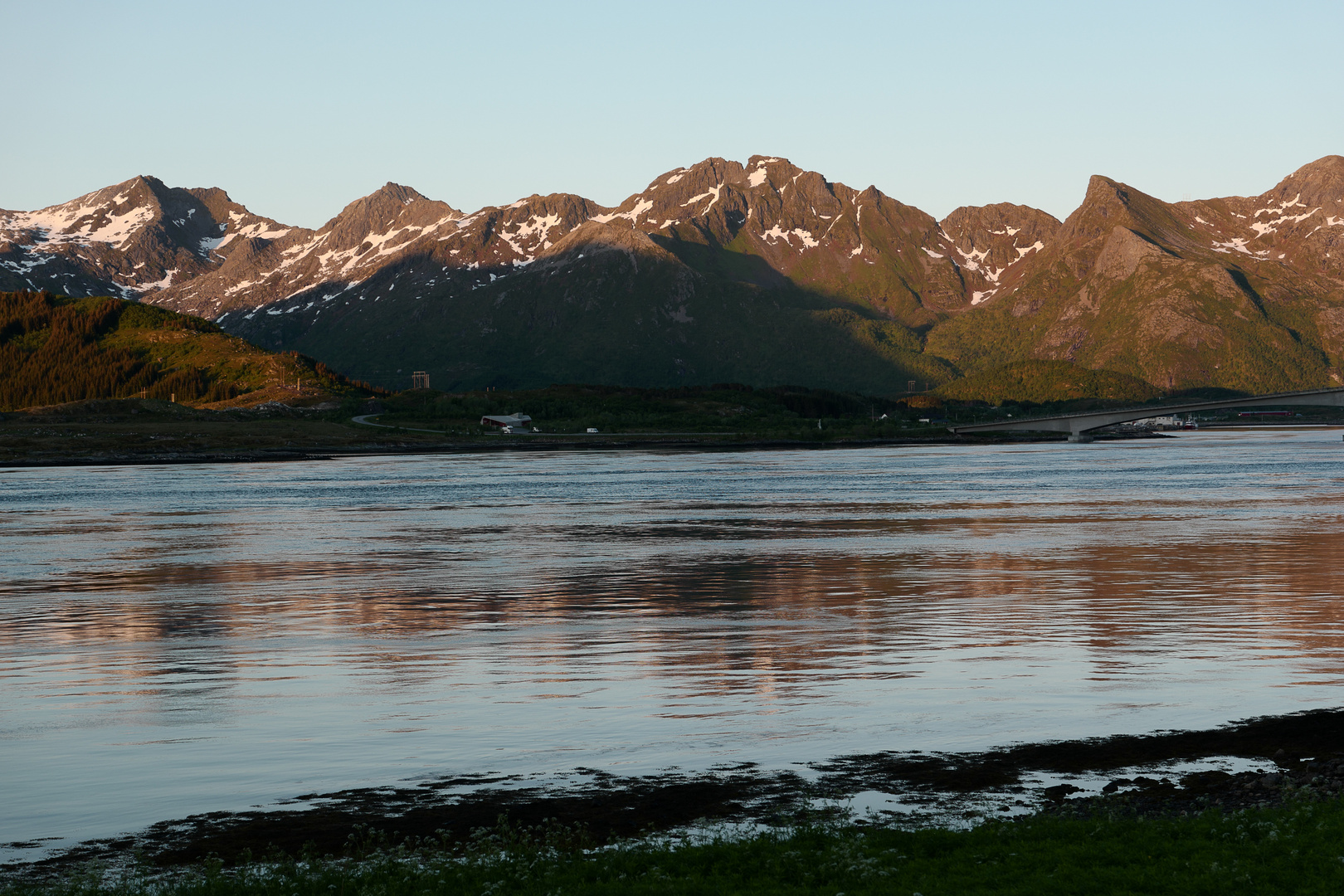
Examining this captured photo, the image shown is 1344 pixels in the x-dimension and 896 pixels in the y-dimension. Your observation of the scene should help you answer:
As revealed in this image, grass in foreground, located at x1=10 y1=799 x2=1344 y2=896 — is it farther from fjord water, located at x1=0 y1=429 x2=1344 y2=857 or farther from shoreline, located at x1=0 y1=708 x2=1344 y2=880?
fjord water, located at x1=0 y1=429 x2=1344 y2=857

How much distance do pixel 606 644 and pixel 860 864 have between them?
1914 centimetres

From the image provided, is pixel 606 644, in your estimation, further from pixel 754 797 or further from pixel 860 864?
pixel 860 864

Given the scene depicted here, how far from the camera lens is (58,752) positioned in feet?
73.1

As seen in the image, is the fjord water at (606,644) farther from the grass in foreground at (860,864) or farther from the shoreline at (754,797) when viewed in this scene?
the grass in foreground at (860,864)

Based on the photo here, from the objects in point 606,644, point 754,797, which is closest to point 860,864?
point 754,797

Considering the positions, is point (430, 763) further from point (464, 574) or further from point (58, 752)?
point (464, 574)

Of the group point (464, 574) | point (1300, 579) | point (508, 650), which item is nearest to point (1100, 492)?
point (1300, 579)

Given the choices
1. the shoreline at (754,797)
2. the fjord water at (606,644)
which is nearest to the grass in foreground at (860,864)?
the shoreline at (754,797)

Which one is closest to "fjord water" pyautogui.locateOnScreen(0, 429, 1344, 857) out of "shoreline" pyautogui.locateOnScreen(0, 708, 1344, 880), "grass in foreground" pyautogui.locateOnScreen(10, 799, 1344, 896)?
"shoreline" pyautogui.locateOnScreen(0, 708, 1344, 880)

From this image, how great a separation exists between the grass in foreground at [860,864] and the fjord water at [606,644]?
372cm

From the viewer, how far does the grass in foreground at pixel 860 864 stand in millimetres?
14727

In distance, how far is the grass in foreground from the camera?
48.3 feet

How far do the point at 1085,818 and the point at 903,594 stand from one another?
26465mm

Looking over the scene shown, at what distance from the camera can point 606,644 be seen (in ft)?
111
